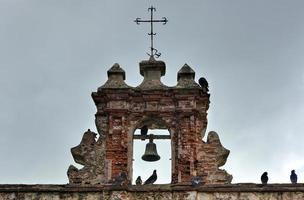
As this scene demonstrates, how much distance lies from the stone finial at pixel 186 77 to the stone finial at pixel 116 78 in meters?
1.15

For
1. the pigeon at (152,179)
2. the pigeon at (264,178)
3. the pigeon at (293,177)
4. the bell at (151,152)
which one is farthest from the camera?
the bell at (151,152)

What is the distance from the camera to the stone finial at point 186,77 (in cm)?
1873

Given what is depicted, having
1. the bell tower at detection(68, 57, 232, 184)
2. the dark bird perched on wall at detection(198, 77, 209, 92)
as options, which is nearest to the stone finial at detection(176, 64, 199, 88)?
the bell tower at detection(68, 57, 232, 184)

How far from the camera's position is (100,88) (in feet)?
61.2

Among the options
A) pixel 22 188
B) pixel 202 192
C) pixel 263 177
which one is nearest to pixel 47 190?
pixel 22 188

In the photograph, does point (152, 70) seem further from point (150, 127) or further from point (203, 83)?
point (150, 127)

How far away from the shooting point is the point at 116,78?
1897 centimetres

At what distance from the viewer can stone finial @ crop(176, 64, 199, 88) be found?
61.5ft

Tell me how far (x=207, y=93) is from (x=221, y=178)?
1.93 m

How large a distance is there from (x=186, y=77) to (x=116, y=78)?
4.90 ft

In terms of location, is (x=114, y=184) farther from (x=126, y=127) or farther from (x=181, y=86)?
(x=181, y=86)

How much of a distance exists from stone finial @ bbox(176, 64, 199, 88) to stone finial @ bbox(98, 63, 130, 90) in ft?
3.76

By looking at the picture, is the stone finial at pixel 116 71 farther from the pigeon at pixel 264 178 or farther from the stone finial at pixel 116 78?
the pigeon at pixel 264 178

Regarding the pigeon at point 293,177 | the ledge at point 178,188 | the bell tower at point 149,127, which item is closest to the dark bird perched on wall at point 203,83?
the bell tower at point 149,127
